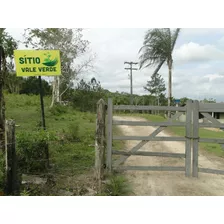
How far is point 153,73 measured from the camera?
64.8 feet

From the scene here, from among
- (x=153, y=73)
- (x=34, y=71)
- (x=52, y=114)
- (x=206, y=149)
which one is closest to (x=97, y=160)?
(x=34, y=71)

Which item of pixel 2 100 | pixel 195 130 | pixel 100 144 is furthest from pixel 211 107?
pixel 2 100

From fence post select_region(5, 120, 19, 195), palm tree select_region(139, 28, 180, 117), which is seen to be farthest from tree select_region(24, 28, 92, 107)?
fence post select_region(5, 120, 19, 195)

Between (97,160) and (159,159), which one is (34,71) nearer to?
(97,160)

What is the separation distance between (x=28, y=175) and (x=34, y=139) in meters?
0.78

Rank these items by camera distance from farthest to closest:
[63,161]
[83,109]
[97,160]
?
[83,109] → [63,161] → [97,160]

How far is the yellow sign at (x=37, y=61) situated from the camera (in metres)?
5.11

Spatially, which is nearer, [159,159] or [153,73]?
[159,159]

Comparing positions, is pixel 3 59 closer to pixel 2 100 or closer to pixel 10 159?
pixel 2 100

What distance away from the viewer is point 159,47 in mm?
19000

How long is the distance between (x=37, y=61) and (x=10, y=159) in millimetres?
2270

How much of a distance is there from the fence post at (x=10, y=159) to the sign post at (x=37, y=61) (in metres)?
1.66

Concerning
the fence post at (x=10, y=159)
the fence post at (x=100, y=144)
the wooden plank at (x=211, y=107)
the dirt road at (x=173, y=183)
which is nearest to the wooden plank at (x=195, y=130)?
the wooden plank at (x=211, y=107)

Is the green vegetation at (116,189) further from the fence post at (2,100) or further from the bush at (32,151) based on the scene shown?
the fence post at (2,100)
